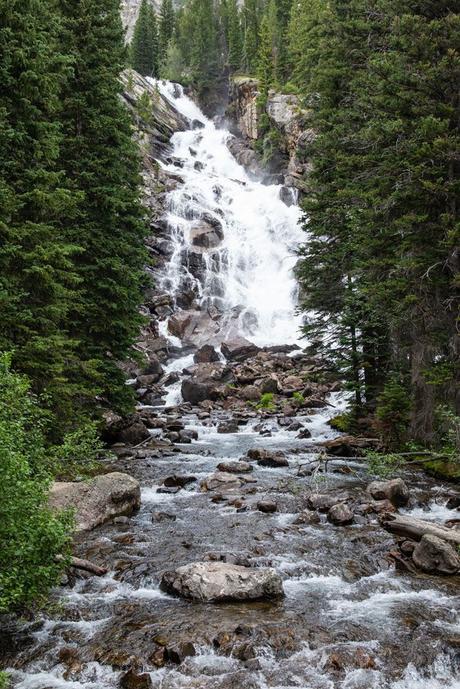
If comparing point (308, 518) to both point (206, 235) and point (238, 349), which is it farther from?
point (206, 235)

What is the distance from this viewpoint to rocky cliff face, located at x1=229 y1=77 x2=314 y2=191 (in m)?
52.3

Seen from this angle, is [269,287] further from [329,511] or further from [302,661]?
[302,661]

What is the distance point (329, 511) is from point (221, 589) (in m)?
4.05

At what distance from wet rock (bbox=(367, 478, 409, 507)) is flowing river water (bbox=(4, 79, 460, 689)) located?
0.95ft

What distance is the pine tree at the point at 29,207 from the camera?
11.7 m

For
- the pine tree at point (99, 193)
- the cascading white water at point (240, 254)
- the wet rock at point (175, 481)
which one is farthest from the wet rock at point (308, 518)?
the cascading white water at point (240, 254)

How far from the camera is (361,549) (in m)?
9.12

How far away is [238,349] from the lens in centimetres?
3575

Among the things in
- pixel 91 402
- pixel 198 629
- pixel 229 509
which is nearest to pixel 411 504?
pixel 229 509

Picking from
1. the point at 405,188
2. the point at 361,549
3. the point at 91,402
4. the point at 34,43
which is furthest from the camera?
the point at 91,402

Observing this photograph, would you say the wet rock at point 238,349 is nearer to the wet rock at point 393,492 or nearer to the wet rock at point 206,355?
the wet rock at point 206,355

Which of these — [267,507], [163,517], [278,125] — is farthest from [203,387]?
[278,125]

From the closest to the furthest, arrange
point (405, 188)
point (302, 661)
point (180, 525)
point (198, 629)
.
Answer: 1. point (302, 661)
2. point (198, 629)
3. point (180, 525)
4. point (405, 188)

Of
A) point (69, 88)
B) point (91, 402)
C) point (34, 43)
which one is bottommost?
point (91, 402)
